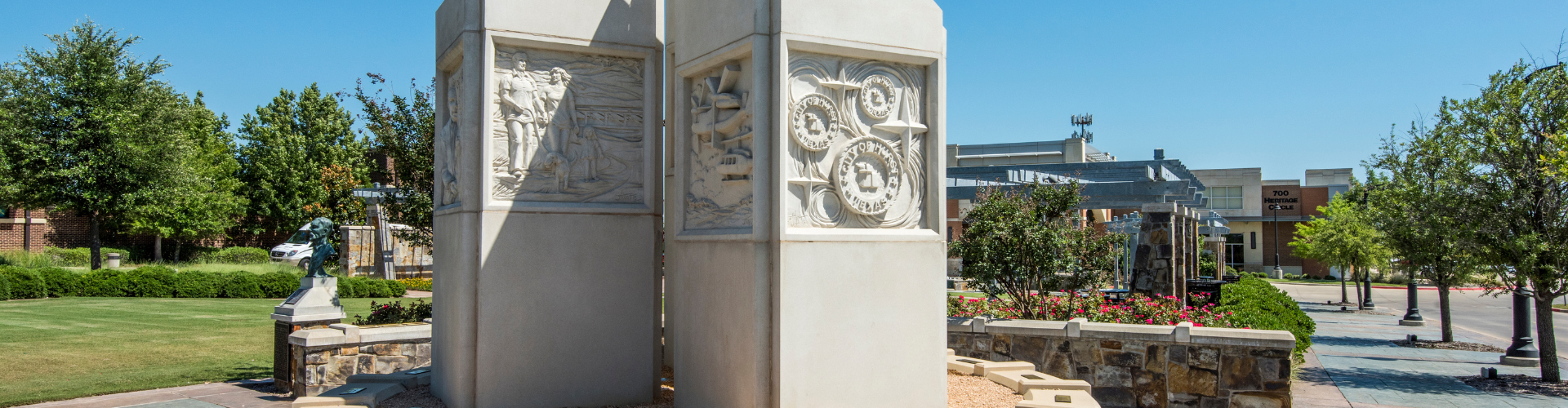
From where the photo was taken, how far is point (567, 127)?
605 centimetres

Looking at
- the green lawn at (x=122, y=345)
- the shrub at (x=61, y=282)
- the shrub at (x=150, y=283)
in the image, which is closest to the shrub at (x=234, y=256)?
the shrub at (x=61, y=282)

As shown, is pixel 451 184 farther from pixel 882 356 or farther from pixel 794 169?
pixel 882 356

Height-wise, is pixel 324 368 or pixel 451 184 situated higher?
pixel 451 184

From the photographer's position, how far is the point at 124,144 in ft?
87.7

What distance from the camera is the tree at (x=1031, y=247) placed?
11.4 meters

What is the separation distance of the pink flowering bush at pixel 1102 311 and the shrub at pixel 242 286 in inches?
746

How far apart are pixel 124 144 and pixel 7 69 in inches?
181

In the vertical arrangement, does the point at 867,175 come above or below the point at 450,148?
below

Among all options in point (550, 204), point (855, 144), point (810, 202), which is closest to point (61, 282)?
point (550, 204)

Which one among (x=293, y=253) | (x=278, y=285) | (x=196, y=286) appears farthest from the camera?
(x=293, y=253)

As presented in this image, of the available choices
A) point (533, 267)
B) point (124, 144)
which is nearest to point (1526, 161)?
point (533, 267)

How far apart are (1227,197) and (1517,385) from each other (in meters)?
50.4

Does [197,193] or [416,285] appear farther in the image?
[197,193]

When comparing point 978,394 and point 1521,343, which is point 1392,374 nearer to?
point 1521,343
